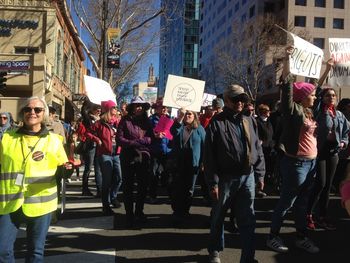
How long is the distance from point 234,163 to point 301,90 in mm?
1393

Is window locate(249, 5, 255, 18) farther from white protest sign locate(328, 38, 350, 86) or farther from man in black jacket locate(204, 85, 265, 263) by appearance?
man in black jacket locate(204, 85, 265, 263)

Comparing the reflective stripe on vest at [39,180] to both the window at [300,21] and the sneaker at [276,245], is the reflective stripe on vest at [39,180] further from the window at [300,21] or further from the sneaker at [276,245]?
the window at [300,21]

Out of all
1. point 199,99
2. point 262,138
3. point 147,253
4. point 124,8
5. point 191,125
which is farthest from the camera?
point 124,8

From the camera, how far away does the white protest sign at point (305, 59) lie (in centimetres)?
661

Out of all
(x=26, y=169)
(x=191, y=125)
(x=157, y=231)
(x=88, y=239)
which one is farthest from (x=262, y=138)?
(x=26, y=169)

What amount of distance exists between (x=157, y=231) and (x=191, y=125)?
1.72 meters

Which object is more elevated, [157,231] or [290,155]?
[290,155]

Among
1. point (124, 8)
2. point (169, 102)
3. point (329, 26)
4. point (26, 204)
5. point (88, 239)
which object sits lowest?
point (88, 239)

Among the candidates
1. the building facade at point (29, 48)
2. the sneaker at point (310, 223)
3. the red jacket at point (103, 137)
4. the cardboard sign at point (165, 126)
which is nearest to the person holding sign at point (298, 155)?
the sneaker at point (310, 223)

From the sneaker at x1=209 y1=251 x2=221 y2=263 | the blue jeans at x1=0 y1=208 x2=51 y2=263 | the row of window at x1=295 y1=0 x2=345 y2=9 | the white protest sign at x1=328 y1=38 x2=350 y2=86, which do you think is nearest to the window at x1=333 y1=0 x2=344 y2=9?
the row of window at x1=295 y1=0 x2=345 y2=9

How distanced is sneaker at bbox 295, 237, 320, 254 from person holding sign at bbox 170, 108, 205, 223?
1913 millimetres

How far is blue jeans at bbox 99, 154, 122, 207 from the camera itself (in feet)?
24.3

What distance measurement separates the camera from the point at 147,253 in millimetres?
5277

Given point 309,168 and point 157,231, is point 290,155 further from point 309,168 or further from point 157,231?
point 157,231
